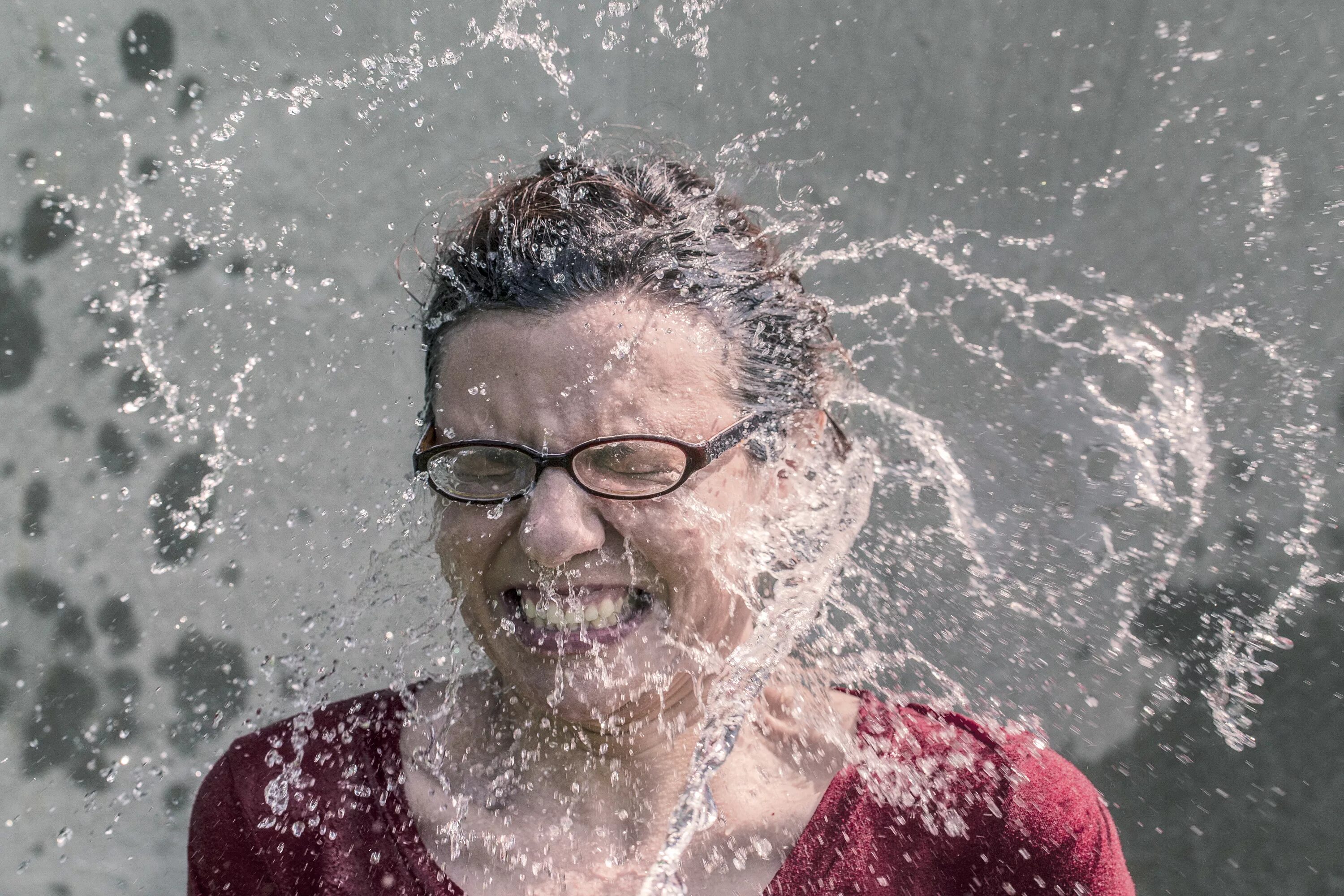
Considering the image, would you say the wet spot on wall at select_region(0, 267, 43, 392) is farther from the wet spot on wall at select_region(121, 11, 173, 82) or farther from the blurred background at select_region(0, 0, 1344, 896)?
the wet spot on wall at select_region(121, 11, 173, 82)

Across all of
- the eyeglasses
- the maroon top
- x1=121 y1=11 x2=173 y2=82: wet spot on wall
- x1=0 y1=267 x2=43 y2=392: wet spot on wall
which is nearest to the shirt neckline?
the maroon top

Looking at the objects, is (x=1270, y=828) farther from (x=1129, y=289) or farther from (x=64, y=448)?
(x=64, y=448)

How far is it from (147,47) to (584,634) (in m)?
2.59

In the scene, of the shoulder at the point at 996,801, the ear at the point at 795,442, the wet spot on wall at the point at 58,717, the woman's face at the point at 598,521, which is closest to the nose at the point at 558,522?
the woman's face at the point at 598,521

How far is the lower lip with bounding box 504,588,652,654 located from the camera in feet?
6.52

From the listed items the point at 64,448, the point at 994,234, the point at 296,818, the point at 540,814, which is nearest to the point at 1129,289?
the point at 994,234

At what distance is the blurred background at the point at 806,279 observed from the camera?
10.6 feet

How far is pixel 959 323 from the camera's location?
3.49 m

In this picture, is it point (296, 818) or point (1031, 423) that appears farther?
point (1031, 423)

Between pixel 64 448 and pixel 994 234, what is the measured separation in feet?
10.4

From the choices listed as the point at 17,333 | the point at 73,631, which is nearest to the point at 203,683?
the point at 73,631

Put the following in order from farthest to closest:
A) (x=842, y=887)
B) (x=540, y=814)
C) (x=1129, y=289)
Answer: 1. (x=1129, y=289)
2. (x=540, y=814)
3. (x=842, y=887)

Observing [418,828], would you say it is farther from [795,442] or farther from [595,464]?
[795,442]

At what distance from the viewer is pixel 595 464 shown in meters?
1.92
